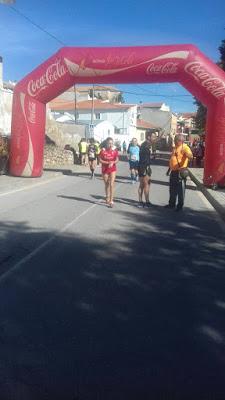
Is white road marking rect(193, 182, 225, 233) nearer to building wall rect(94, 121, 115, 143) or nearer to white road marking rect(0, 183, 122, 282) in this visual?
white road marking rect(0, 183, 122, 282)

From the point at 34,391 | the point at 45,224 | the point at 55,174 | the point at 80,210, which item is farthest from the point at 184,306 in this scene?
the point at 55,174

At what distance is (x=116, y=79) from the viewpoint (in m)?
18.8

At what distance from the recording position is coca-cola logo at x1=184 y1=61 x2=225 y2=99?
1744cm

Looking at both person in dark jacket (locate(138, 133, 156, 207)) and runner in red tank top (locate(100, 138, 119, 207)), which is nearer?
person in dark jacket (locate(138, 133, 156, 207))

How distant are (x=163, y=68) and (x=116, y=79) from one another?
70.9 inches

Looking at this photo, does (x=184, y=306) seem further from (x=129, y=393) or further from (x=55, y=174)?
(x=55, y=174)

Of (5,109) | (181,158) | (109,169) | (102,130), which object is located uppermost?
(5,109)

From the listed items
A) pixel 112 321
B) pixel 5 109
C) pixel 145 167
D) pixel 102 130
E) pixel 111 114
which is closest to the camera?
pixel 112 321

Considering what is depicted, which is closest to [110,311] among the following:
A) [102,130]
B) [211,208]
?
[211,208]

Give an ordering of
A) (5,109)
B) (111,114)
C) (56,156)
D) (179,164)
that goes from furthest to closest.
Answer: (111,114) → (5,109) → (56,156) → (179,164)

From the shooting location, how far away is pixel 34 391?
11.2ft

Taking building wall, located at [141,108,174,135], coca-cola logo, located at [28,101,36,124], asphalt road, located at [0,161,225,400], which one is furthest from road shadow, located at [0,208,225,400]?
building wall, located at [141,108,174,135]

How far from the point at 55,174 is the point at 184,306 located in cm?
1817

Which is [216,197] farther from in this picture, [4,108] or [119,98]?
[119,98]
